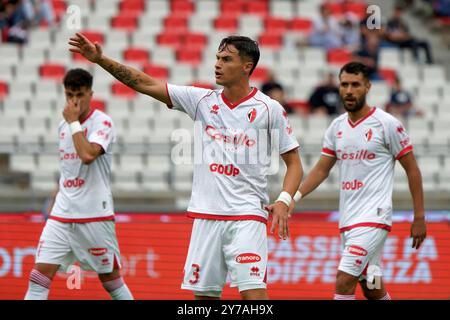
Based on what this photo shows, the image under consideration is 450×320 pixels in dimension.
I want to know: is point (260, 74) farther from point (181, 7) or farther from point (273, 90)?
point (181, 7)

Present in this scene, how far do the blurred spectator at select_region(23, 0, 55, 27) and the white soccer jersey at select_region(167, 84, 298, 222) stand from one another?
1310 centimetres

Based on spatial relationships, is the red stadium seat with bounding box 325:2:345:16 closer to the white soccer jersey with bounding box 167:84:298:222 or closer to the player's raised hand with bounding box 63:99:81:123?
the player's raised hand with bounding box 63:99:81:123

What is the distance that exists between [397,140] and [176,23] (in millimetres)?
12203

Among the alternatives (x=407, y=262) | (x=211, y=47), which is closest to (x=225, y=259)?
(x=407, y=262)

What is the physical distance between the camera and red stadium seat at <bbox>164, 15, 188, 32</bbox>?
2152 cm

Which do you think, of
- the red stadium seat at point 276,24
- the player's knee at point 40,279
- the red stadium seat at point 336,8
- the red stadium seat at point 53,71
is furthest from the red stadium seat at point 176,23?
the player's knee at point 40,279

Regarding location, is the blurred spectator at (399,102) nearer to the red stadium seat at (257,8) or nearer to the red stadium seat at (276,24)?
the red stadium seat at (276,24)

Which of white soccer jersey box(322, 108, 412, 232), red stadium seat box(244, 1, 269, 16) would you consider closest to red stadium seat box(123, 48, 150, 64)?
red stadium seat box(244, 1, 269, 16)

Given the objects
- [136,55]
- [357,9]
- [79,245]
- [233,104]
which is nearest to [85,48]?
[233,104]

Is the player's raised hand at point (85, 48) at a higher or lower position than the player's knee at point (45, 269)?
higher

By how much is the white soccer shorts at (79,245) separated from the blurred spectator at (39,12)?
37.3ft

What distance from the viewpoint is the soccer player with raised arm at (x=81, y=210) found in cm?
1022

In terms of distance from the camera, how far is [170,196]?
1605 cm

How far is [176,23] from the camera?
70.8 ft
